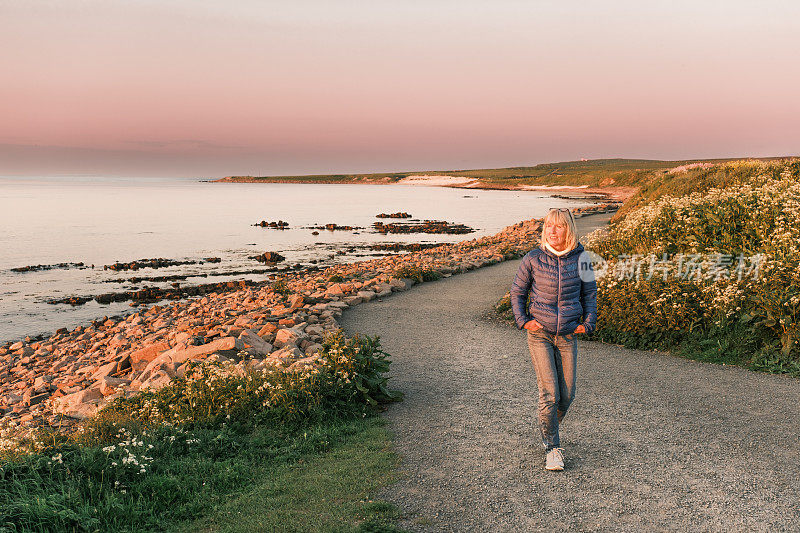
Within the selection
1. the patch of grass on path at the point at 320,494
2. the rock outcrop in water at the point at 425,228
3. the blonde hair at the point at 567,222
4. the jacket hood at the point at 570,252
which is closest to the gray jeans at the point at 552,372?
the jacket hood at the point at 570,252

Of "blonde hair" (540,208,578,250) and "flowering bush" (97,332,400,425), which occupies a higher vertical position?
"blonde hair" (540,208,578,250)

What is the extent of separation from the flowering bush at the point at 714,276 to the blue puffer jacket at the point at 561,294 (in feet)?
18.4

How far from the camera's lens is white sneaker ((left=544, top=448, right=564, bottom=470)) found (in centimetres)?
568

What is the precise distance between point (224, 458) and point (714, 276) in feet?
31.8

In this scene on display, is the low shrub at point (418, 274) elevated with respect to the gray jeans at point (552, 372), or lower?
lower

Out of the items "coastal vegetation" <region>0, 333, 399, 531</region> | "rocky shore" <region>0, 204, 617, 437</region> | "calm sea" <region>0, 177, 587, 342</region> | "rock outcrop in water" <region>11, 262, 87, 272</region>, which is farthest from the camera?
"rock outcrop in water" <region>11, 262, 87, 272</region>

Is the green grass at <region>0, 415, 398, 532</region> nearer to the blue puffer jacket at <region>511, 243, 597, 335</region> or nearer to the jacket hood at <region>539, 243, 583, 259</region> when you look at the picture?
the blue puffer jacket at <region>511, 243, 597, 335</region>

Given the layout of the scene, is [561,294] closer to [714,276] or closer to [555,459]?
[555,459]

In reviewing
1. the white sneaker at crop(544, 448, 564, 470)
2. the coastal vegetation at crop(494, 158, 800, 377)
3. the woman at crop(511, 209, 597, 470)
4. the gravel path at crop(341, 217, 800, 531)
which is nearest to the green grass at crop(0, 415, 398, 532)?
the gravel path at crop(341, 217, 800, 531)

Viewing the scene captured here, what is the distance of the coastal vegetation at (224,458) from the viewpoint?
4.84 meters

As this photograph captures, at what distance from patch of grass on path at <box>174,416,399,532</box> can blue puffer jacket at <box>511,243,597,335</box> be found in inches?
87.5

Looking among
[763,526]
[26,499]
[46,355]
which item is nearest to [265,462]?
[26,499]

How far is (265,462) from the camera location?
615cm

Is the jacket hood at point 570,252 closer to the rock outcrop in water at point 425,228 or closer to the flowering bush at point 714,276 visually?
the flowering bush at point 714,276
